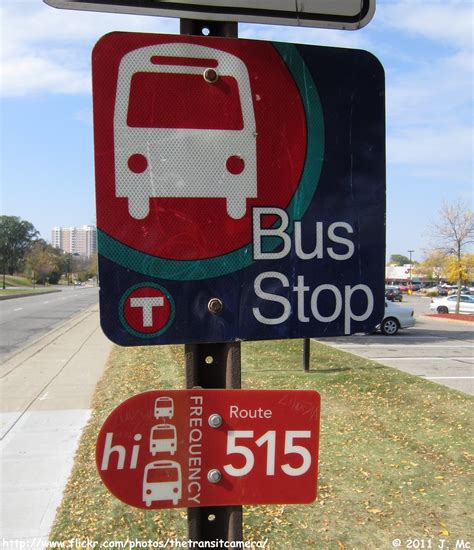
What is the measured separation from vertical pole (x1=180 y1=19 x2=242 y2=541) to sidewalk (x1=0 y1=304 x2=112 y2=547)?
270 centimetres

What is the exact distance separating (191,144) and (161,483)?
810 mm

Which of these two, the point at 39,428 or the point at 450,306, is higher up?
the point at 39,428

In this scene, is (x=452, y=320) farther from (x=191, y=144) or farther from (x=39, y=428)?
(x=191, y=144)

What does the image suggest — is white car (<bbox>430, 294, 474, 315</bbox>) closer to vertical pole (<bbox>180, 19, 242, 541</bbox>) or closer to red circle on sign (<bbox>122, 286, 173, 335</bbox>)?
vertical pole (<bbox>180, 19, 242, 541</bbox>)

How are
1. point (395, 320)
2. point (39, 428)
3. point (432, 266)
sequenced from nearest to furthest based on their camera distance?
point (39, 428)
point (395, 320)
point (432, 266)

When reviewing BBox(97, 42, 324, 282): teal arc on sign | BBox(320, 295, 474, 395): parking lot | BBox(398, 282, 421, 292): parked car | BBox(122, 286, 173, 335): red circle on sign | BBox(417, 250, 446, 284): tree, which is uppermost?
BBox(97, 42, 324, 282): teal arc on sign

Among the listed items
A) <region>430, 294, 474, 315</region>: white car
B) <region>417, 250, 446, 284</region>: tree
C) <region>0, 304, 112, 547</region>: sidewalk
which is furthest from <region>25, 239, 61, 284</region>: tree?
<region>0, 304, 112, 547</region>: sidewalk

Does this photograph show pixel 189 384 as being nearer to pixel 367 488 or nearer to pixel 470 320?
pixel 367 488

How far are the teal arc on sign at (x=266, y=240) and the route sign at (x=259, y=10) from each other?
14cm

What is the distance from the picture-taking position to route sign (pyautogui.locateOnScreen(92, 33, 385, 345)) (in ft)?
4.52

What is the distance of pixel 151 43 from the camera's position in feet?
4.61

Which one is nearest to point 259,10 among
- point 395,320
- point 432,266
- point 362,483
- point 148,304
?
point 148,304

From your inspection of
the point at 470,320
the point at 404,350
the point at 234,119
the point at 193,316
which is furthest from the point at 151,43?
the point at 470,320

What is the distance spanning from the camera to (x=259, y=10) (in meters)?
1.53
